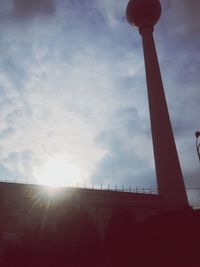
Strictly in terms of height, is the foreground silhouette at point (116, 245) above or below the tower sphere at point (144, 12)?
below

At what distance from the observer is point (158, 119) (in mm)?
42594

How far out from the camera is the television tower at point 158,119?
125 feet

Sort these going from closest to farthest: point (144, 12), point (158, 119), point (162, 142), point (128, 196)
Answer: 1. point (128, 196)
2. point (162, 142)
3. point (158, 119)
4. point (144, 12)

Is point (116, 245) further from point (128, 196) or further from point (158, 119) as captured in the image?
point (158, 119)

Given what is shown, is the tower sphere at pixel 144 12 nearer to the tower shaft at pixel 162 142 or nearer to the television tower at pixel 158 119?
the television tower at pixel 158 119

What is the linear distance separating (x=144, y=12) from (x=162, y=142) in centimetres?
2995

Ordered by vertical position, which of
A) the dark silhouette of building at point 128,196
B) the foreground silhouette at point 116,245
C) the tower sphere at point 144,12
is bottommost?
the foreground silhouette at point 116,245

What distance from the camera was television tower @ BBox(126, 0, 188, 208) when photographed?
125 ft

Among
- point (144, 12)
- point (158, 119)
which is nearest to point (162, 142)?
point (158, 119)

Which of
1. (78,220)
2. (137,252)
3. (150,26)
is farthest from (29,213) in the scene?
(150,26)

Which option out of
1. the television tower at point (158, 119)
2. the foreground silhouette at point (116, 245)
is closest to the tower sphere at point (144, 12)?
the television tower at point (158, 119)

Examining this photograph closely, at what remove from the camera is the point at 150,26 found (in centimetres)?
5044

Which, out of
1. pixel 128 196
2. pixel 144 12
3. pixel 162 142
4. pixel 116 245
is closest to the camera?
pixel 116 245

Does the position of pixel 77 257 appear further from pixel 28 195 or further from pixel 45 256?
pixel 28 195
